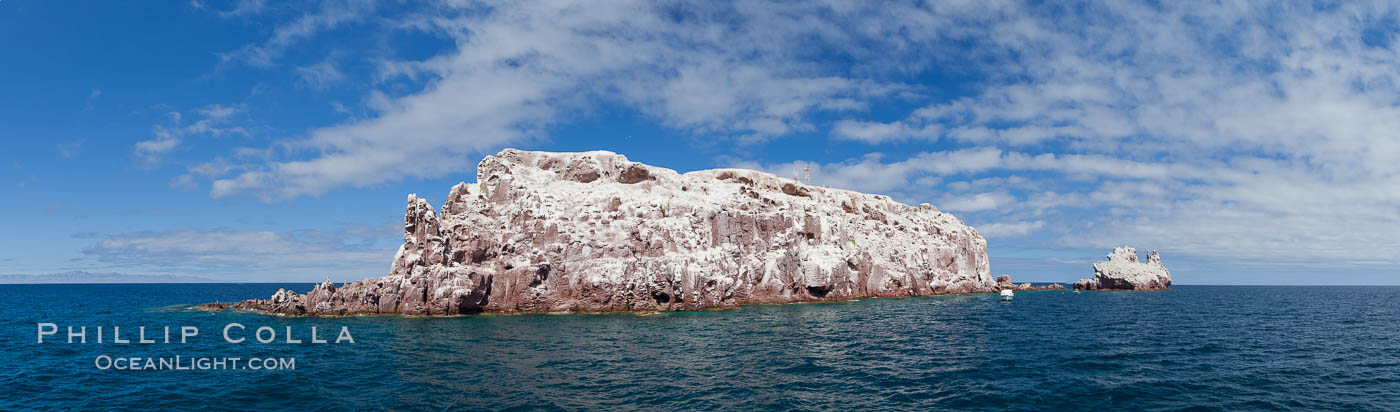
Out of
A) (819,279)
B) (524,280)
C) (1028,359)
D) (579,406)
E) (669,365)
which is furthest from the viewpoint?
(819,279)

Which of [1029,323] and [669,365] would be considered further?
[1029,323]

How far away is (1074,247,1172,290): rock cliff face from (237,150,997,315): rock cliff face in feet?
248

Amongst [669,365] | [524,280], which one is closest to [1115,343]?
[669,365]

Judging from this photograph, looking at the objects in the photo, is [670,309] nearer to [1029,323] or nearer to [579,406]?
[1029,323]

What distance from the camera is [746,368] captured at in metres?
34.6

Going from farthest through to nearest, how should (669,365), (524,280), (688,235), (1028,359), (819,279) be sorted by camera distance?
(819,279), (688,235), (524,280), (1028,359), (669,365)

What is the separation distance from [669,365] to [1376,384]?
35648 millimetres

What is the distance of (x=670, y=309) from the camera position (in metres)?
71.8

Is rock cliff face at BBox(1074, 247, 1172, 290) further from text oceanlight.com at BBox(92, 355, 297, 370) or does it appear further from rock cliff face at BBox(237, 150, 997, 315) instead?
text oceanlight.com at BBox(92, 355, 297, 370)

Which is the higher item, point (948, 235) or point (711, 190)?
point (711, 190)

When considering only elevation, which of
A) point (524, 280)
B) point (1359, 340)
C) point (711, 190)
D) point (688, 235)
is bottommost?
point (1359, 340)

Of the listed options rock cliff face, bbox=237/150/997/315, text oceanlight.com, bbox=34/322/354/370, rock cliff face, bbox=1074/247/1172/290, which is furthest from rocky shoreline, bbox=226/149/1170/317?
rock cliff face, bbox=1074/247/1172/290

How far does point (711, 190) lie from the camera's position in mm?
96000

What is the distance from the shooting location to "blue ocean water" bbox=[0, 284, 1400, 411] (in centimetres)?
2705
